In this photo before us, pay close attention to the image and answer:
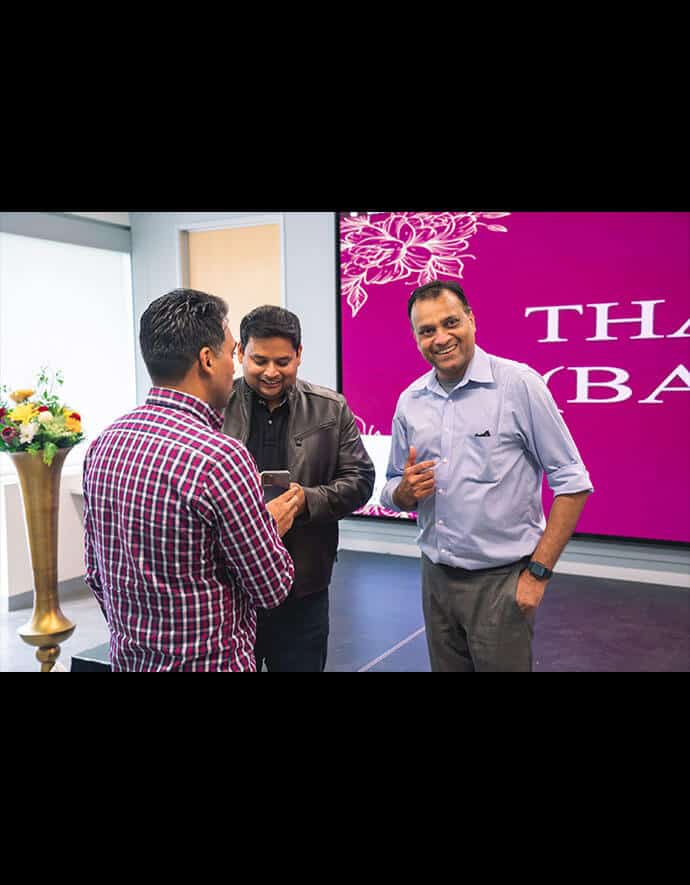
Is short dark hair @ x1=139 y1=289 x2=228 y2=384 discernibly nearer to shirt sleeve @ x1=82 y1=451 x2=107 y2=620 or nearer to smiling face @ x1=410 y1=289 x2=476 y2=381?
shirt sleeve @ x1=82 y1=451 x2=107 y2=620

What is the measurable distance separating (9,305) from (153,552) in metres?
4.76

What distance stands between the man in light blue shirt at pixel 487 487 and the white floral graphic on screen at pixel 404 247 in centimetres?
334

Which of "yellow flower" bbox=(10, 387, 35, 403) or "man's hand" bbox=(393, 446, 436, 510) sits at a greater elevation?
"yellow flower" bbox=(10, 387, 35, 403)

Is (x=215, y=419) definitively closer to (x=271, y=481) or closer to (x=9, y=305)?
(x=271, y=481)

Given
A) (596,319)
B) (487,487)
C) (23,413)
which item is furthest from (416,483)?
(596,319)

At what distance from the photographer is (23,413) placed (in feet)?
9.32

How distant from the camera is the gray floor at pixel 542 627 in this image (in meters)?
3.54

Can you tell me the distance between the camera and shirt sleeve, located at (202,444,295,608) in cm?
120

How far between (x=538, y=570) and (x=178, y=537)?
1066 mm

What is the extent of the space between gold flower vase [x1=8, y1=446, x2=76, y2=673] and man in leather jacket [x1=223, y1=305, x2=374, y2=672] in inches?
42.4

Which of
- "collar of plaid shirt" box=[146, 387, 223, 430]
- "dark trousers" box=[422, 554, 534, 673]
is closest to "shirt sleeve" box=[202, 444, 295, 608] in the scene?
"collar of plaid shirt" box=[146, 387, 223, 430]

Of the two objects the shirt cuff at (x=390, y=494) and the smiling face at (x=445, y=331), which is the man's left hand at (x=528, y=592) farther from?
the smiling face at (x=445, y=331)

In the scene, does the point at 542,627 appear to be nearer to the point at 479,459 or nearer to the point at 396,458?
the point at 396,458

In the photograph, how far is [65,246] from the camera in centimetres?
585
